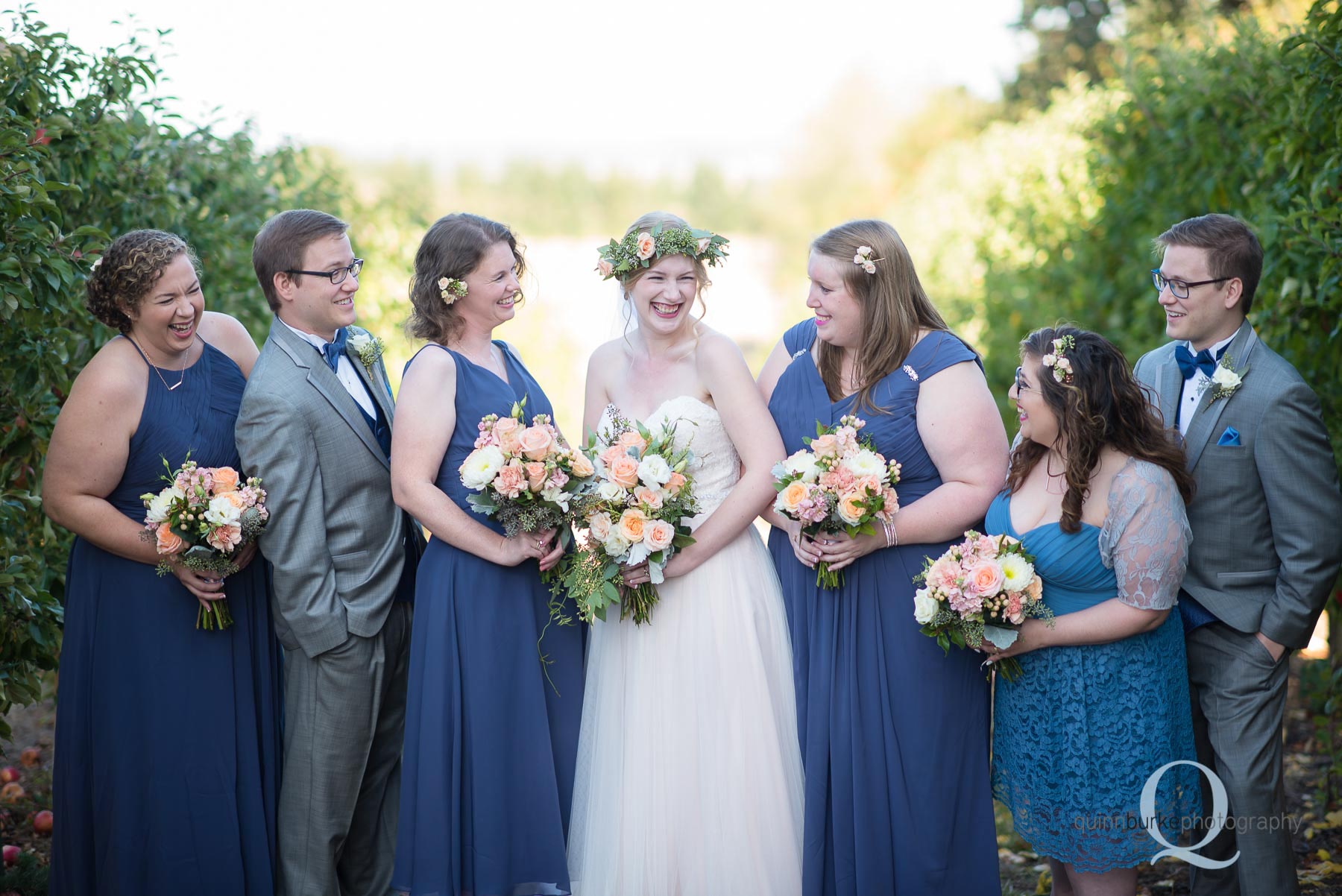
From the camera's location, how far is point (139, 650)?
409 cm

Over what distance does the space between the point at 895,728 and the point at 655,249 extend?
207 centimetres

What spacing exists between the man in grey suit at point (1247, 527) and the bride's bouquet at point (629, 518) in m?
1.93

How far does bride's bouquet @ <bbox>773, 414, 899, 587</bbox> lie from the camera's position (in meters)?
3.69

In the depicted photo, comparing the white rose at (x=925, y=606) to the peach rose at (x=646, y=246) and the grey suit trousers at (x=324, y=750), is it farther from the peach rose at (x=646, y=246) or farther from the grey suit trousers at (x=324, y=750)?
the grey suit trousers at (x=324, y=750)

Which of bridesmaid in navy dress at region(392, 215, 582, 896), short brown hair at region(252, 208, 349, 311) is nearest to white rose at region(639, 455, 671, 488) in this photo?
bridesmaid in navy dress at region(392, 215, 582, 896)

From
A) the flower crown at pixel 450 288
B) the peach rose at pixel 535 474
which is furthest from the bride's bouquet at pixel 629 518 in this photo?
the flower crown at pixel 450 288

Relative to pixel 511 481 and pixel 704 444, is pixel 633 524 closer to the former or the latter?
pixel 511 481

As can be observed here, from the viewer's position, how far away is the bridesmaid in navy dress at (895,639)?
12.9 feet

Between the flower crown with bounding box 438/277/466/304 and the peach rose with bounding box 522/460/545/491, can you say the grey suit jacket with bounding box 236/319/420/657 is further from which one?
the peach rose with bounding box 522/460/545/491

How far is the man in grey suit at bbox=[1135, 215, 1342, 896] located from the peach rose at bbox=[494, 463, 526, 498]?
8.11 ft

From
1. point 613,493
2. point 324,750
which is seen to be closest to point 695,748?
point 613,493

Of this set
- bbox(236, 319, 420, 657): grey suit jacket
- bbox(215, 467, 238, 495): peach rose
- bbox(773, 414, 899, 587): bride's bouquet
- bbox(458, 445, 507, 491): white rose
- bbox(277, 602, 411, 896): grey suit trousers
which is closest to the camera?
bbox(773, 414, 899, 587): bride's bouquet

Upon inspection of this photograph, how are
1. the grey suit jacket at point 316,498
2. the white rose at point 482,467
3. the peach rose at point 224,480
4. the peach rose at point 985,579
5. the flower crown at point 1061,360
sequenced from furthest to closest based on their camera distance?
the grey suit jacket at point 316,498 → the peach rose at point 224,480 → the white rose at point 482,467 → the flower crown at point 1061,360 → the peach rose at point 985,579

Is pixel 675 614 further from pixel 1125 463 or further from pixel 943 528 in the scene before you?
pixel 1125 463
